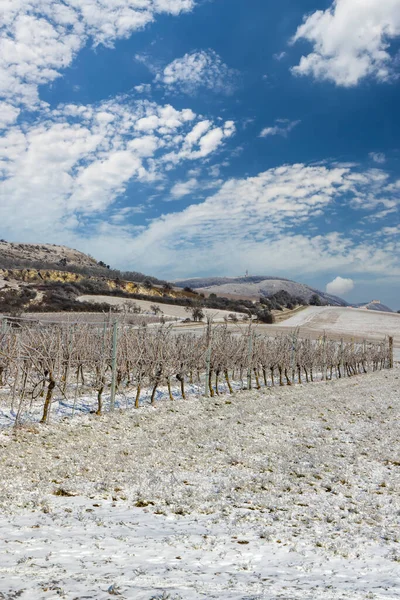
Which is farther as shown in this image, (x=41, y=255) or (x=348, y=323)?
(x=41, y=255)

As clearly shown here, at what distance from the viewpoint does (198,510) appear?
5.07m

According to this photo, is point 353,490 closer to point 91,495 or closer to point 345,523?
point 345,523

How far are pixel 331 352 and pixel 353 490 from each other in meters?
16.7

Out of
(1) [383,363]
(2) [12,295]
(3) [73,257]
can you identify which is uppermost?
(3) [73,257]

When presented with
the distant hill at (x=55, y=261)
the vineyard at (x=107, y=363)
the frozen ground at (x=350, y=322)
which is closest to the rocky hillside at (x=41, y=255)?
the distant hill at (x=55, y=261)

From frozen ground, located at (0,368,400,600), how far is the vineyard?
4.18ft

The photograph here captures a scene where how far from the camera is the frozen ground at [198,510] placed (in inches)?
130

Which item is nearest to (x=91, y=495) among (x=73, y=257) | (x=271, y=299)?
(x=271, y=299)

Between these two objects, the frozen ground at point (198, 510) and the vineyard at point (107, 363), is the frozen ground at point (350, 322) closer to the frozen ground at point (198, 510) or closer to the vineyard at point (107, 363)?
the vineyard at point (107, 363)

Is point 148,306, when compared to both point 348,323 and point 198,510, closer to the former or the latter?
point 348,323

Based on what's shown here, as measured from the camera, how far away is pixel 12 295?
42.1 metres

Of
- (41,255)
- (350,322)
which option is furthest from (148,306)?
(41,255)

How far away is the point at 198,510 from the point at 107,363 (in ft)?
23.6

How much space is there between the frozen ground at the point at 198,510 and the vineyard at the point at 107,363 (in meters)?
1.28
